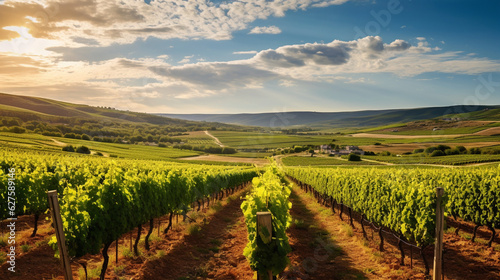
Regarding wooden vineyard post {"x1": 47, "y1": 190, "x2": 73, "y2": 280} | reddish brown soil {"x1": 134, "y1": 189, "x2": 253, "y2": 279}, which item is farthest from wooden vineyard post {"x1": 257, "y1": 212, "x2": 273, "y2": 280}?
wooden vineyard post {"x1": 47, "y1": 190, "x2": 73, "y2": 280}

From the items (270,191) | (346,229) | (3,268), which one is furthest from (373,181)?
(3,268)

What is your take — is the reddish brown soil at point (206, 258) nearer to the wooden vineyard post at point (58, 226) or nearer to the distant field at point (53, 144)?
the wooden vineyard post at point (58, 226)

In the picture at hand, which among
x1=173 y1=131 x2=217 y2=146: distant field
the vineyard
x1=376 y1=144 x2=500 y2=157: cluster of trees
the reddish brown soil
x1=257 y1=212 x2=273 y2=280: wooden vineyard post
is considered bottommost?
x1=173 y1=131 x2=217 y2=146: distant field

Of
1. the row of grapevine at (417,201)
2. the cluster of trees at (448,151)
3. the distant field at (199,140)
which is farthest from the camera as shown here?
the distant field at (199,140)

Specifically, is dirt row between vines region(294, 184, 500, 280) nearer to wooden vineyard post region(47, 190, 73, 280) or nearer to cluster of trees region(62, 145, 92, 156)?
wooden vineyard post region(47, 190, 73, 280)

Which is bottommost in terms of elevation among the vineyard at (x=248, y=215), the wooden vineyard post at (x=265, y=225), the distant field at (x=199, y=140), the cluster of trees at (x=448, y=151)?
the distant field at (x=199, y=140)

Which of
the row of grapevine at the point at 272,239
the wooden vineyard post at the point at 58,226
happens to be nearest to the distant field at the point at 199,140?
the row of grapevine at the point at 272,239

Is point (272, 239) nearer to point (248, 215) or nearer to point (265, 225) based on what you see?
point (248, 215)

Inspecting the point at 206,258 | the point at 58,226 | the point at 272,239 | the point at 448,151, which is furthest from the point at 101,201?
the point at 448,151

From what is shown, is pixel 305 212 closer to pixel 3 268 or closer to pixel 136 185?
pixel 136 185

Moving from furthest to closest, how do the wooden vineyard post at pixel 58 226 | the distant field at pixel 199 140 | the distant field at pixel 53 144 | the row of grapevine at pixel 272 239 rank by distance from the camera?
the distant field at pixel 199 140
the distant field at pixel 53 144
the row of grapevine at pixel 272 239
the wooden vineyard post at pixel 58 226

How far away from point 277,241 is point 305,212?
16.0 metres

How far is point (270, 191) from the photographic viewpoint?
7.86m

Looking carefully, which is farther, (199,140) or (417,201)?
(199,140)
